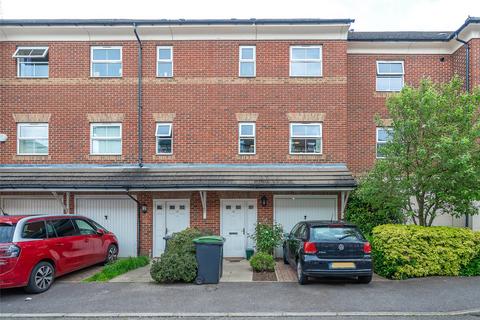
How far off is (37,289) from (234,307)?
4.12m

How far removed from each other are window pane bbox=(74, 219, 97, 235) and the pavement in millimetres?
1464

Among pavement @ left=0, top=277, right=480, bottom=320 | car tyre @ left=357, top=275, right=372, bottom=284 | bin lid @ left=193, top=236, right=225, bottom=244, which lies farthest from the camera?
bin lid @ left=193, top=236, right=225, bottom=244

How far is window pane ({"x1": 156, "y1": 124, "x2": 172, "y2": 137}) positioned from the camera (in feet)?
39.5

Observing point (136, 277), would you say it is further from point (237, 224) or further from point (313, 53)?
point (313, 53)

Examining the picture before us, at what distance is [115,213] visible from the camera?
469 inches

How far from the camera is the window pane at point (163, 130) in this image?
12.1m

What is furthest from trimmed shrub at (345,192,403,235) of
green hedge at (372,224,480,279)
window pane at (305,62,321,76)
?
window pane at (305,62,321,76)

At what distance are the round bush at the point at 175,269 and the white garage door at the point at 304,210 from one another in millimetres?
4169

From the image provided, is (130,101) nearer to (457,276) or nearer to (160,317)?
(160,317)

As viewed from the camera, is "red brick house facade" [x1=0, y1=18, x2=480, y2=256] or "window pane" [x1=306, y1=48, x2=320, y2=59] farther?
"window pane" [x1=306, y1=48, x2=320, y2=59]

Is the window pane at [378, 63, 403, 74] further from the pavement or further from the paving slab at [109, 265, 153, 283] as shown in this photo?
the paving slab at [109, 265, 153, 283]

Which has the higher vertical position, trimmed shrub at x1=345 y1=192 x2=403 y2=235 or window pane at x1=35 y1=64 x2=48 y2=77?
window pane at x1=35 y1=64 x2=48 y2=77

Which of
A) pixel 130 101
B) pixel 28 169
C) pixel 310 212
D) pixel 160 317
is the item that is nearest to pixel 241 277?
pixel 160 317

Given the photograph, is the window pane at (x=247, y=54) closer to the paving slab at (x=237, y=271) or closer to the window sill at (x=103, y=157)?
the window sill at (x=103, y=157)
